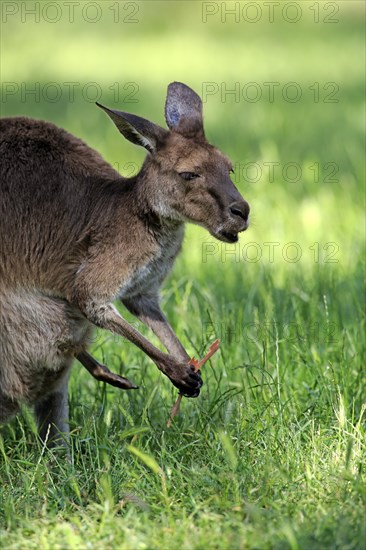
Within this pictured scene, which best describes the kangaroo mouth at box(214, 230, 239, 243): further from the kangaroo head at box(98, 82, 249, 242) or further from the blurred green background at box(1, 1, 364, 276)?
the blurred green background at box(1, 1, 364, 276)

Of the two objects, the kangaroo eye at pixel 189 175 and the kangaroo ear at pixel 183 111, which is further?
the kangaroo ear at pixel 183 111

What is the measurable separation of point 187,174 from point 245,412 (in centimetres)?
95

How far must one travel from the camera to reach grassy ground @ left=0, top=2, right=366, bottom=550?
10.9 ft

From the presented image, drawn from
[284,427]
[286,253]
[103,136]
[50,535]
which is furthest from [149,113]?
[50,535]

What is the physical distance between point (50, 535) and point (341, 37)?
43.3 feet

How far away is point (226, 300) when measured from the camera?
224 inches

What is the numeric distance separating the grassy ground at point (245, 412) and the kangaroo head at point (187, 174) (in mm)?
711

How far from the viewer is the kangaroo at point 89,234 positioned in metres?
3.85

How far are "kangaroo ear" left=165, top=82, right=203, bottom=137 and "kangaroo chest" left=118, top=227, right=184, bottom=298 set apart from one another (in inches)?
14.4

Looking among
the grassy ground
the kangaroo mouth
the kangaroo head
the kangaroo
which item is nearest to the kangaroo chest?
the kangaroo

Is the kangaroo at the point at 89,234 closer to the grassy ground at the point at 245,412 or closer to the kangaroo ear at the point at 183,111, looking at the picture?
the kangaroo ear at the point at 183,111

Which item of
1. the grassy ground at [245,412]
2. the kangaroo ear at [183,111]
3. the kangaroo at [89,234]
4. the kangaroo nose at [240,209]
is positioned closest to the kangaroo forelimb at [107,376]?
the kangaroo at [89,234]

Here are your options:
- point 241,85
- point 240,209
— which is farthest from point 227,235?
point 241,85

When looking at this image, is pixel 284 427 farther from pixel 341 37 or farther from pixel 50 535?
pixel 341 37
